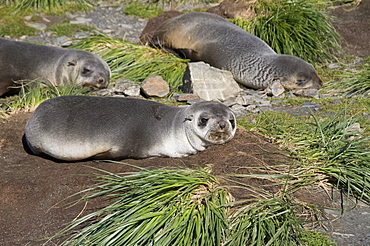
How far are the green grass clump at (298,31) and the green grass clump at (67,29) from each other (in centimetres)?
352

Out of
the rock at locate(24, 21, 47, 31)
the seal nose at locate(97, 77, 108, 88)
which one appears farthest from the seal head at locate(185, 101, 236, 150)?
the rock at locate(24, 21, 47, 31)

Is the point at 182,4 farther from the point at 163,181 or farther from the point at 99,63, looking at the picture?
the point at 163,181

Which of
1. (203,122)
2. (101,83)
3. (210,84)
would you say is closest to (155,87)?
(210,84)

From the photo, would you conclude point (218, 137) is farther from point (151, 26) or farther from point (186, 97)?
point (151, 26)

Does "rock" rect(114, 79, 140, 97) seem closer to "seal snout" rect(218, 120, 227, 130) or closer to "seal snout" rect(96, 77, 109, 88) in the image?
"seal snout" rect(96, 77, 109, 88)

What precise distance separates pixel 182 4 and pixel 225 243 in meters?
10.1

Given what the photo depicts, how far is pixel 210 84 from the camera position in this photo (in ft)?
26.5

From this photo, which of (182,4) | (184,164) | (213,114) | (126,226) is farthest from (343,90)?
(182,4)

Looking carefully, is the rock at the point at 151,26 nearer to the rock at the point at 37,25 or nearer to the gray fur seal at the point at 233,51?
the gray fur seal at the point at 233,51

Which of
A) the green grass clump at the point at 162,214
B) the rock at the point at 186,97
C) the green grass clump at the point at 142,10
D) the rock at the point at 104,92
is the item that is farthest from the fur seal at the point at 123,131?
the green grass clump at the point at 142,10

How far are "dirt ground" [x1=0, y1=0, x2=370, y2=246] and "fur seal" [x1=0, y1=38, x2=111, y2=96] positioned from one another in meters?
2.49

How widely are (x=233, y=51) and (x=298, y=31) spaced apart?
4.65 feet

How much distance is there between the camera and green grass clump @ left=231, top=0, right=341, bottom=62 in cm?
976

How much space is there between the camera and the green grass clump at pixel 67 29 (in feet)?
37.0
